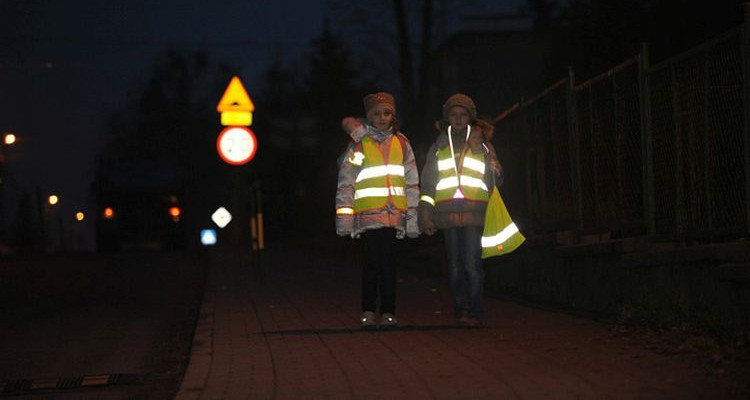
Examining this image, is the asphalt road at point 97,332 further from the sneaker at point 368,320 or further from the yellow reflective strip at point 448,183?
the yellow reflective strip at point 448,183

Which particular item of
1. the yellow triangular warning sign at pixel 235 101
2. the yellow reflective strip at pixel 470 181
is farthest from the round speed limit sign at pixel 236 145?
the yellow reflective strip at pixel 470 181

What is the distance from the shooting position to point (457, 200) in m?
10.1

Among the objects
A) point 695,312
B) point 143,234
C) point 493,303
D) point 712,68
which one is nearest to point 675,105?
point 712,68

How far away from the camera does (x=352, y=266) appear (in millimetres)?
23578

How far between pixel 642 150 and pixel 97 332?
5.95 metres

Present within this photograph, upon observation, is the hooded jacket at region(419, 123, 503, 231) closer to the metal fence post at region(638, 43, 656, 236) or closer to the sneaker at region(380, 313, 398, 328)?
the sneaker at region(380, 313, 398, 328)

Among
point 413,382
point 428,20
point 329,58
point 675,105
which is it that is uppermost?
point 329,58

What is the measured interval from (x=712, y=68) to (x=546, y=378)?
3.86m

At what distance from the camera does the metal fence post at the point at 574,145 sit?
13492 millimetres

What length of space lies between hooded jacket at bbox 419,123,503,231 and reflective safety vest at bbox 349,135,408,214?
0.25 meters

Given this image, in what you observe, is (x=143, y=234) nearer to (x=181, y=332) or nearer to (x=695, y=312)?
(x=181, y=332)

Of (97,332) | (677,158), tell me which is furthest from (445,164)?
(97,332)

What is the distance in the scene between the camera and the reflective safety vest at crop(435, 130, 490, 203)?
10.1 m

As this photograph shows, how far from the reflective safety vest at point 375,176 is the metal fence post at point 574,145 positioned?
151 inches
